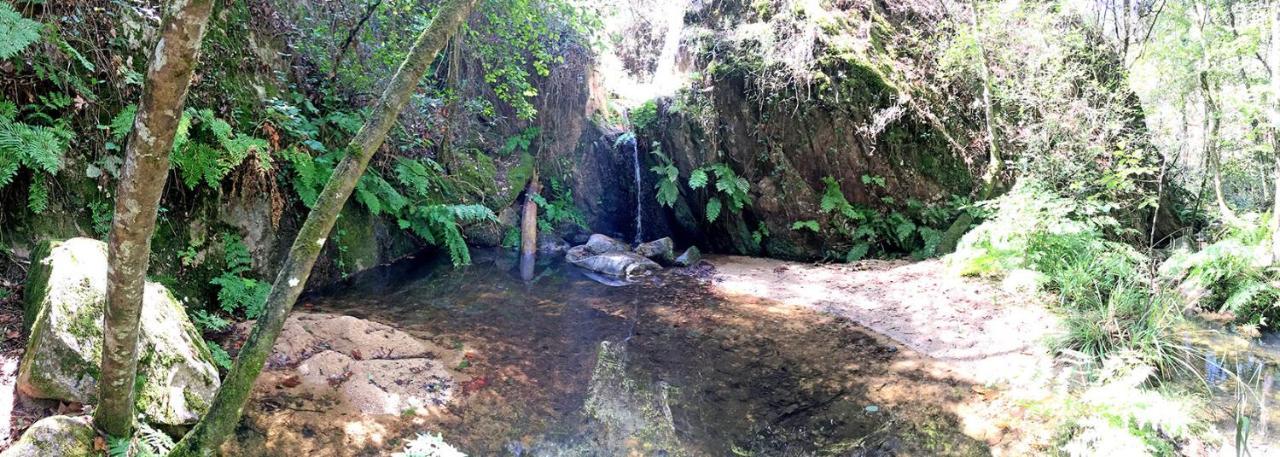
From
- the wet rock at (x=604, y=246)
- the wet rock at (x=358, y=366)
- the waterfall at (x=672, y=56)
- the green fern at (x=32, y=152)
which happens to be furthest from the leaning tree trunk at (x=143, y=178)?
the waterfall at (x=672, y=56)

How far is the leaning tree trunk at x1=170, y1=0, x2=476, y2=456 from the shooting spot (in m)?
2.49

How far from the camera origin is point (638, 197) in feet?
40.5

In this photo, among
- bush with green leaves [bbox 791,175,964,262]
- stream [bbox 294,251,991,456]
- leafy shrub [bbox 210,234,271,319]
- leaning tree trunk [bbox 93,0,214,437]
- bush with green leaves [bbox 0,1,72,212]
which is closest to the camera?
leaning tree trunk [bbox 93,0,214,437]

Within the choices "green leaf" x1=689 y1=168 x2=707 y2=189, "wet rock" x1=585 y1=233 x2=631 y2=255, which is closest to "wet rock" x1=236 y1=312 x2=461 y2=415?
"wet rock" x1=585 y1=233 x2=631 y2=255

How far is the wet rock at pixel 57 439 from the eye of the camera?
2.41 metres

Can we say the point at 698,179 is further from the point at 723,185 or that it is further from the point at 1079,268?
the point at 1079,268

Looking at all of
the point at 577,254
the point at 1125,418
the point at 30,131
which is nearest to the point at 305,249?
the point at 30,131

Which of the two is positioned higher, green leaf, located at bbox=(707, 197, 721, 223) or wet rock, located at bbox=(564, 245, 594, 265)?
green leaf, located at bbox=(707, 197, 721, 223)

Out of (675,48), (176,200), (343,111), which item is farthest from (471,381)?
(675,48)

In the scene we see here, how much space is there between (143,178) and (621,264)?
7655 mm

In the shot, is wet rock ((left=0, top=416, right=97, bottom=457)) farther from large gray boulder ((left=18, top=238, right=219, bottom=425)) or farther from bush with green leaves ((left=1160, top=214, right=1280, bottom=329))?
bush with green leaves ((left=1160, top=214, right=1280, bottom=329))

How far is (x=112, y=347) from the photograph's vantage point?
2.22m

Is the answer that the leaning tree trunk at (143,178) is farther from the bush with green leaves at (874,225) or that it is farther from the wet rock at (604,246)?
the bush with green leaves at (874,225)

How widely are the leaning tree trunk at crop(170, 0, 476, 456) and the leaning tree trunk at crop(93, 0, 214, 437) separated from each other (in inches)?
14.6
